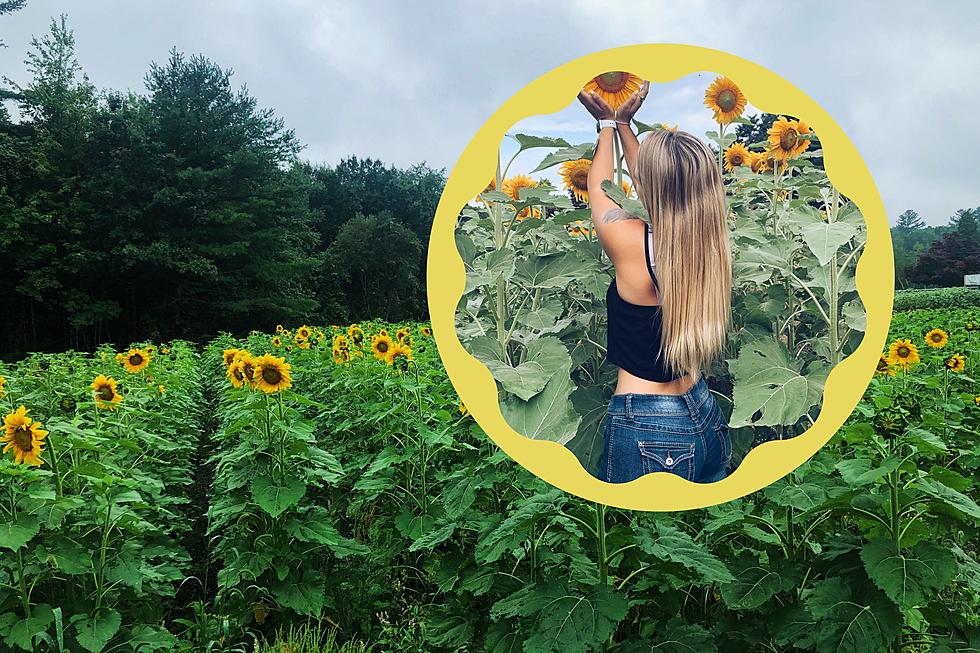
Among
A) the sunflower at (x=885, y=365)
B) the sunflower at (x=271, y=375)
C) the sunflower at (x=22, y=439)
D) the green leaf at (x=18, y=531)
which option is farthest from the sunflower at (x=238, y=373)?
the sunflower at (x=885, y=365)

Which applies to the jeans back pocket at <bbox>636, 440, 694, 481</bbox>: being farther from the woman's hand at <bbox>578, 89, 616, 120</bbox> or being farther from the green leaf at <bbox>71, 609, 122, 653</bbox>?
the green leaf at <bbox>71, 609, 122, 653</bbox>

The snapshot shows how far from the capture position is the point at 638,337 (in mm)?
1524

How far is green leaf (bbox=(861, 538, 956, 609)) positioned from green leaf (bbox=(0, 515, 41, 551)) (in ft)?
8.63

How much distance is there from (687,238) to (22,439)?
255cm

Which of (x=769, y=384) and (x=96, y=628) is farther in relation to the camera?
(x=96, y=628)

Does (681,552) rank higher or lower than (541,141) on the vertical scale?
lower

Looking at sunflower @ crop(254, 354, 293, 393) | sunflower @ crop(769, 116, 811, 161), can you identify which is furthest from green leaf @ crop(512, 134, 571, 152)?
sunflower @ crop(254, 354, 293, 393)

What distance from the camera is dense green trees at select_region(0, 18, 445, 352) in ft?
82.1

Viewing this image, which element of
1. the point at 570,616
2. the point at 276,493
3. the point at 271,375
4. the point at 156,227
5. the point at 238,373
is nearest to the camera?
the point at 570,616

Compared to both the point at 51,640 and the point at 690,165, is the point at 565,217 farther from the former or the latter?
the point at 51,640

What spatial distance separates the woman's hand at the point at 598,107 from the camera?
1548 mm

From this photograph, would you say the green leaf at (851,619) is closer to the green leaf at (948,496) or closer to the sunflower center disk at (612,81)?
the green leaf at (948,496)

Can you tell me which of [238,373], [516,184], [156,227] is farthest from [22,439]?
[156,227]

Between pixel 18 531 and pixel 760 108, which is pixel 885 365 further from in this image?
pixel 18 531
